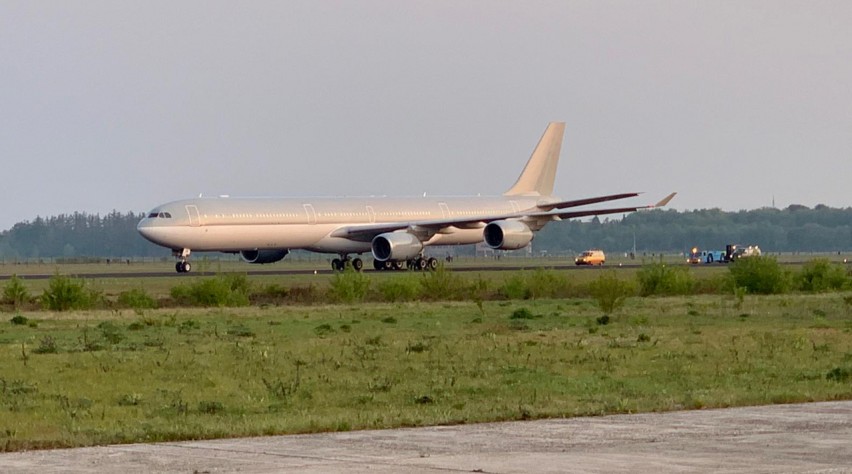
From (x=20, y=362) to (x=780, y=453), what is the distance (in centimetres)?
1469

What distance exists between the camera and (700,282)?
5541 cm

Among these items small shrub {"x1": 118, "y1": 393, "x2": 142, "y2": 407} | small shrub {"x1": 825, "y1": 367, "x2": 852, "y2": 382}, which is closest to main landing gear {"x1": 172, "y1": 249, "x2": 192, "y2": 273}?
small shrub {"x1": 118, "y1": 393, "x2": 142, "y2": 407}

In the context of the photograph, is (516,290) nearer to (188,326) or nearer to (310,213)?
(188,326)

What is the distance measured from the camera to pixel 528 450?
14211 millimetres

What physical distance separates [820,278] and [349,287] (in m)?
17.5

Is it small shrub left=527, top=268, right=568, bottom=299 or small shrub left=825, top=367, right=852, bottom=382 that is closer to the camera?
small shrub left=825, top=367, right=852, bottom=382

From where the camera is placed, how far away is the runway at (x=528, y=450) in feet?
42.8

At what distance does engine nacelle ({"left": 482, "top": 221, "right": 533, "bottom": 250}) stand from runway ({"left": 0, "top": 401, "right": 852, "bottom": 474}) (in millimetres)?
53375

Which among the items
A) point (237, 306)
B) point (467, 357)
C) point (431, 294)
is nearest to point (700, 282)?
point (431, 294)

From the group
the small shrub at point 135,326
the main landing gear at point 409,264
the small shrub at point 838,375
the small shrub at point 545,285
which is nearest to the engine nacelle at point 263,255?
the main landing gear at point 409,264

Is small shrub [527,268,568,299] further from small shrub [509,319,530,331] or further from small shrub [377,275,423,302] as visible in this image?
small shrub [509,319,530,331]

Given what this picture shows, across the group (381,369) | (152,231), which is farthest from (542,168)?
→ (381,369)

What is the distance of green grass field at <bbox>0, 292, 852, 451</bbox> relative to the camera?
1795cm

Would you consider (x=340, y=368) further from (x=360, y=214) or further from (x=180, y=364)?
(x=360, y=214)
